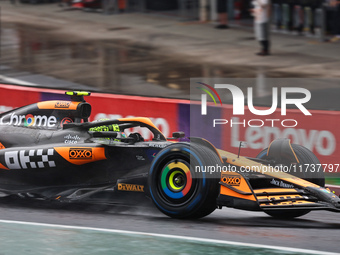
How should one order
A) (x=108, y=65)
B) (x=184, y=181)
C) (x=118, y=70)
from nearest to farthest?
(x=184, y=181)
(x=118, y=70)
(x=108, y=65)

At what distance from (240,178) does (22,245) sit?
2.26 m

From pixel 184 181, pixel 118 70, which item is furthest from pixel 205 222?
pixel 118 70

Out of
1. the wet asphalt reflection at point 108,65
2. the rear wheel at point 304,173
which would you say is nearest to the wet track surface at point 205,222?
the rear wheel at point 304,173

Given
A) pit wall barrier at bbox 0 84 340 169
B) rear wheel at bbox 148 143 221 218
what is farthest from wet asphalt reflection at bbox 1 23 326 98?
rear wheel at bbox 148 143 221 218

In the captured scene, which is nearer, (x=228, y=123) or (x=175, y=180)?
(x=175, y=180)

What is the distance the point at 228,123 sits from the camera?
32.1ft

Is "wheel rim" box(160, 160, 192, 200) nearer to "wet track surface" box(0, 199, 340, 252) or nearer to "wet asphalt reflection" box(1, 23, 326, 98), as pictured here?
"wet track surface" box(0, 199, 340, 252)

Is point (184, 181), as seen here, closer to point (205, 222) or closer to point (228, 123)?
point (205, 222)

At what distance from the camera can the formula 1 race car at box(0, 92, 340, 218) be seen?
6.91 meters

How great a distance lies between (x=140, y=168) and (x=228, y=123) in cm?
259

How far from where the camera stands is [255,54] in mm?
18734

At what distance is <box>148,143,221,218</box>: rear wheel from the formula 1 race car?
0.03 ft

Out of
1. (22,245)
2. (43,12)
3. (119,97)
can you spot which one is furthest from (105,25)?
(22,245)

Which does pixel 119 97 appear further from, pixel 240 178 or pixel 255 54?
pixel 255 54
